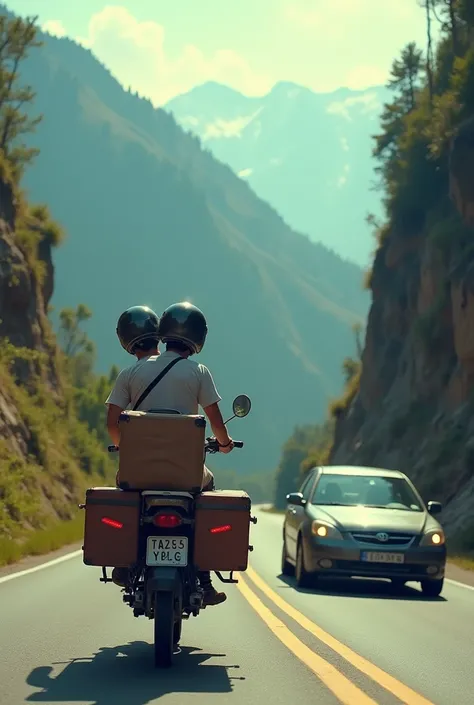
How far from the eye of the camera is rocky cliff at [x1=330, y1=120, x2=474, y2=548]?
3997 centimetres

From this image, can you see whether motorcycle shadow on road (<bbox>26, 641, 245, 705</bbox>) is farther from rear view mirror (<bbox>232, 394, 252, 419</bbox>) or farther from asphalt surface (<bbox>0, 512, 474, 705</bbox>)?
rear view mirror (<bbox>232, 394, 252, 419</bbox>)

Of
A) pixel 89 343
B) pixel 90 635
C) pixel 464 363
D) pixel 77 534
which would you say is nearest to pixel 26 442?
pixel 77 534

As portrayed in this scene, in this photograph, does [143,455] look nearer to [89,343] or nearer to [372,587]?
[372,587]

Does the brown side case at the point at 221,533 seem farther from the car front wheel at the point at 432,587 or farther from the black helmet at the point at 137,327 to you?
the car front wheel at the point at 432,587

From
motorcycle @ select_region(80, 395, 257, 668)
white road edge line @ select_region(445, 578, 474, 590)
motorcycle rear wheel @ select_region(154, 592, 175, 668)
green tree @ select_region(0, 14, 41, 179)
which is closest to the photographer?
motorcycle rear wheel @ select_region(154, 592, 175, 668)

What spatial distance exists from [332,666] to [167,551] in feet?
4.76

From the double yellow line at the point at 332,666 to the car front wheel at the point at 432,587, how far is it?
2.84m

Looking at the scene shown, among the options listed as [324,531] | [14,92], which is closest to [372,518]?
[324,531]

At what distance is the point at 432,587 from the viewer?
51.7ft

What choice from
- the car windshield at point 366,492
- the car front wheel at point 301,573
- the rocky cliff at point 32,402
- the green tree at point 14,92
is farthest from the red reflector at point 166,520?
the green tree at point 14,92

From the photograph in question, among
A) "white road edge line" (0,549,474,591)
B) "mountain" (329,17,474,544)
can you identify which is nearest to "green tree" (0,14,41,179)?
"mountain" (329,17,474,544)

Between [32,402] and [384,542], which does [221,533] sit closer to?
[384,542]

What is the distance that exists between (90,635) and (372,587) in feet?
24.5

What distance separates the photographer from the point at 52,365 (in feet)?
178
